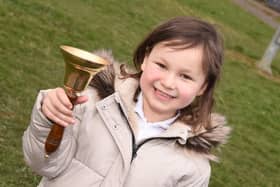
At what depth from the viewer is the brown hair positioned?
2455mm

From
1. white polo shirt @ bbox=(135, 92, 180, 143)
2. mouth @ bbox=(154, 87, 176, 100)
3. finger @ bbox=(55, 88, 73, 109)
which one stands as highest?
finger @ bbox=(55, 88, 73, 109)

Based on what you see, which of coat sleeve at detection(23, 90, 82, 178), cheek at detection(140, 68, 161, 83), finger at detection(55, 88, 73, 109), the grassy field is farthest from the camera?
the grassy field

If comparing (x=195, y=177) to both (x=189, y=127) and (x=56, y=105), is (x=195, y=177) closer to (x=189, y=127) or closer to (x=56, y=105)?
(x=189, y=127)

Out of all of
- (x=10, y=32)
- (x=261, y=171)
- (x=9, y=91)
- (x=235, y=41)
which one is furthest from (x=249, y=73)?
(x=9, y=91)

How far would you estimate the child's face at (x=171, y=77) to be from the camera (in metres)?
2.39

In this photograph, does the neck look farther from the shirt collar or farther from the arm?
the arm

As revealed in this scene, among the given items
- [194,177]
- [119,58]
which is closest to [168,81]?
[194,177]

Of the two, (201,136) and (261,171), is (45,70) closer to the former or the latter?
(261,171)

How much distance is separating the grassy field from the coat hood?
71 centimetres

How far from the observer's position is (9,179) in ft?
15.3

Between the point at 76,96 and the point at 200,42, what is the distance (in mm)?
610

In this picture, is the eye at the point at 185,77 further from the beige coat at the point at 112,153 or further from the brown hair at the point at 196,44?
the beige coat at the point at 112,153

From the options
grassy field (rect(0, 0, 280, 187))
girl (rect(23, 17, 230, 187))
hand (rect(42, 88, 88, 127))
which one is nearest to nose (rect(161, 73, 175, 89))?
girl (rect(23, 17, 230, 187))

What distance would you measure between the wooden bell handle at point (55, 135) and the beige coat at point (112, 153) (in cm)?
11
